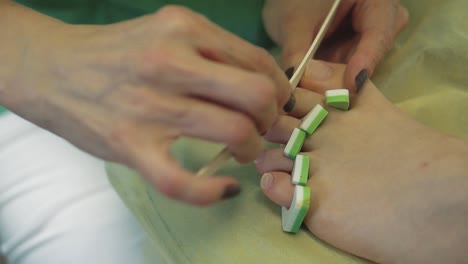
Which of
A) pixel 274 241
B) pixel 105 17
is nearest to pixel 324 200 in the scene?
pixel 274 241

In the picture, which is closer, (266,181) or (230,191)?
(230,191)

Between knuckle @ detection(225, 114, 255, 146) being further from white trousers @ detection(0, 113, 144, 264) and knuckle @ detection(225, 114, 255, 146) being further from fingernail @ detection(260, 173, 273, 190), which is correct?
white trousers @ detection(0, 113, 144, 264)

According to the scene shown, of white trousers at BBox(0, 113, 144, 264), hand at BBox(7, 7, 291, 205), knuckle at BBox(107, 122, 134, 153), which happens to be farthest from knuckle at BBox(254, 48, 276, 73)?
white trousers at BBox(0, 113, 144, 264)

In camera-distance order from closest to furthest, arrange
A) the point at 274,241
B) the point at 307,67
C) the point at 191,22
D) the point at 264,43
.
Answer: the point at 191,22, the point at 274,241, the point at 307,67, the point at 264,43

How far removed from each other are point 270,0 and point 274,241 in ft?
1.06

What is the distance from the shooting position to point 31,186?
594 mm

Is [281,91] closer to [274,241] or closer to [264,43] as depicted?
[274,241]

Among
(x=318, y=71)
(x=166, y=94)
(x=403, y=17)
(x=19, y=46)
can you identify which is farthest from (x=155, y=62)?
(x=403, y=17)

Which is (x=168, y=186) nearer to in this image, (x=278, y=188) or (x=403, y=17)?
(x=278, y=188)

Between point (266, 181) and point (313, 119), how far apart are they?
84 mm

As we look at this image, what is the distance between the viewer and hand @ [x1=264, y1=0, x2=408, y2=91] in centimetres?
59

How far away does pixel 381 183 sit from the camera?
52cm

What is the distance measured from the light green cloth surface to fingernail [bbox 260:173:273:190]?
0.02 meters

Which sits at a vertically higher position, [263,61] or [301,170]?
[263,61]
